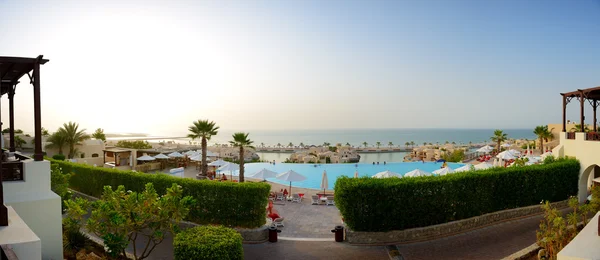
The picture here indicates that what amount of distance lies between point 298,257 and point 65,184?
35.4ft

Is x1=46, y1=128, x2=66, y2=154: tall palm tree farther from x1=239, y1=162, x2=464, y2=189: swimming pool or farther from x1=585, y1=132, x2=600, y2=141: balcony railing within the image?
x1=585, y1=132, x2=600, y2=141: balcony railing

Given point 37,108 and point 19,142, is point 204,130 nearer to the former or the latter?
point 37,108

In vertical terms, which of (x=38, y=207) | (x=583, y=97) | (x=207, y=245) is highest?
(x=583, y=97)

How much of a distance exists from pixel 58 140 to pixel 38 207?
103ft

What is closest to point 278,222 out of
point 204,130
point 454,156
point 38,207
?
point 38,207

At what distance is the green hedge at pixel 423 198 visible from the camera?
12367 millimetres

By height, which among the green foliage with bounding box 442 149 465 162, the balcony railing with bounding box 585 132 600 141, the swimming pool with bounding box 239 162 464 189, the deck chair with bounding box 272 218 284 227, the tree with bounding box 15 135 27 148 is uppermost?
the balcony railing with bounding box 585 132 600 141

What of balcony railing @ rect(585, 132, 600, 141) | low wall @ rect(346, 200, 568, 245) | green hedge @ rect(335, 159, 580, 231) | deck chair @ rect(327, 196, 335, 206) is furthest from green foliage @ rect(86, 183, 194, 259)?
balcony railing @ rect(585, 132, 600, 141)

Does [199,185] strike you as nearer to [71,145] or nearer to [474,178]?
[474,178]

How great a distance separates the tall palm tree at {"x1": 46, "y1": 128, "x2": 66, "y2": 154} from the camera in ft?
108

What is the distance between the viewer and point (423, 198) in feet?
41.8

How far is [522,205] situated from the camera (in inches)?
599

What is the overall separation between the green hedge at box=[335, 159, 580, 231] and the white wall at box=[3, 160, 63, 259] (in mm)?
8972

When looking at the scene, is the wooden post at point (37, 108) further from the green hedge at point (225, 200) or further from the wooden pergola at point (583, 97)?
the wooden pergola at point (583, 97)
